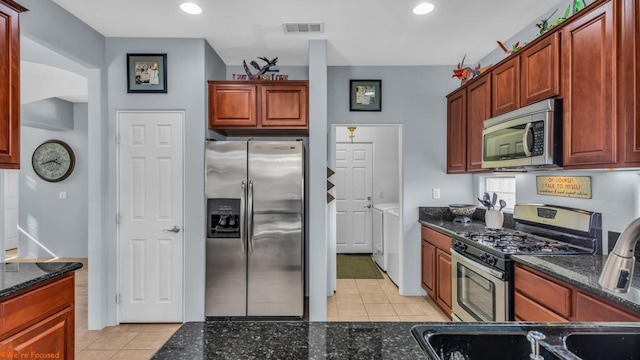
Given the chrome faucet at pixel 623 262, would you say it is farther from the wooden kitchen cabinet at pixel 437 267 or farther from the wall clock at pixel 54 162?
the wall clock at pixel 54 162

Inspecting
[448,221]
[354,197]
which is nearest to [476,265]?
[448,221]

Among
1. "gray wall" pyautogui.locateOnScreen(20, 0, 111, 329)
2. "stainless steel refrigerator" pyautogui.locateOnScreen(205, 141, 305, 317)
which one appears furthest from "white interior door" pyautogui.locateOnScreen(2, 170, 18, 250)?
"stainless steel refrigerator" pyautogui.locateOnScreen(205, 141, 305, 317)

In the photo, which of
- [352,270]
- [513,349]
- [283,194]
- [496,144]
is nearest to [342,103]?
[283,194]

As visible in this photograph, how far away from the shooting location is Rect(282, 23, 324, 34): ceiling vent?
2.84 meters

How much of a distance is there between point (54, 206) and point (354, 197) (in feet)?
16.3

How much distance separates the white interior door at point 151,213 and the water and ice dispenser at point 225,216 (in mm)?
293

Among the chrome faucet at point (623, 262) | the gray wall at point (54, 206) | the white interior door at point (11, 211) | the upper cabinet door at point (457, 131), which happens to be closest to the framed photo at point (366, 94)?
the upper cabinet door at point (457, 131)

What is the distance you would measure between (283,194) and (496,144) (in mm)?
1846

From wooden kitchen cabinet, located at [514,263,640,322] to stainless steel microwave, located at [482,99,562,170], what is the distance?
710 mm

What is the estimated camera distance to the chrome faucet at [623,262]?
712mm

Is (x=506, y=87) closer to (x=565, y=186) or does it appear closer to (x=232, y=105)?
(x=565, y=186)

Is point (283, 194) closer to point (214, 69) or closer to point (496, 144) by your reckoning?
point (214, 69)

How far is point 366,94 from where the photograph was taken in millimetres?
3838

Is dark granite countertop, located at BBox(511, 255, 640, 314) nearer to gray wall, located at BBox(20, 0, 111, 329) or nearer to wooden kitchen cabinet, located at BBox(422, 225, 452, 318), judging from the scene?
wooden kitchen cabinet, located at BBox(422, 225, 452, 318)
